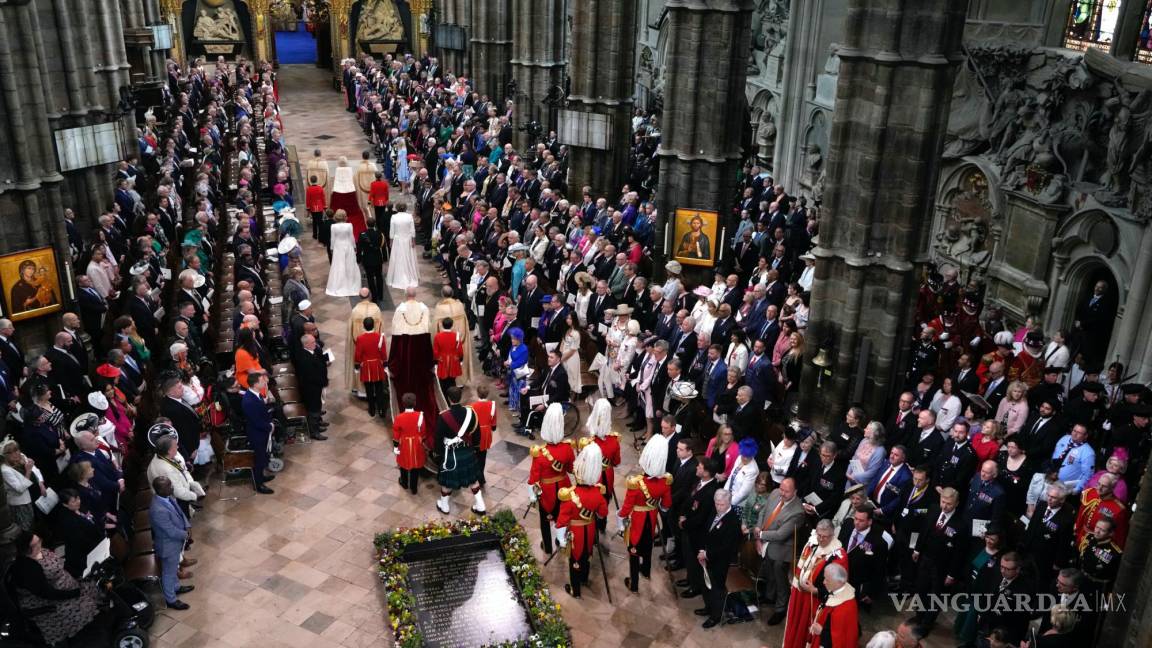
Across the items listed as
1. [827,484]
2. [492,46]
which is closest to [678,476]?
[827,484]

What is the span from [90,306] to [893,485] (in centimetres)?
1068

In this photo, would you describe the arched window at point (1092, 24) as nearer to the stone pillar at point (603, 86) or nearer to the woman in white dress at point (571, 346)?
the stone pillar at point (603, 86)

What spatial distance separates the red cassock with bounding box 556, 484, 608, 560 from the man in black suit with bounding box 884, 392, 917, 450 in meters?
3.36

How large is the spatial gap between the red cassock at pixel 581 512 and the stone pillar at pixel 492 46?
76.6ft

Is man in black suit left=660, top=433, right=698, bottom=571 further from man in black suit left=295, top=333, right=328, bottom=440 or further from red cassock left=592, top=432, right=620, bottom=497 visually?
man in black suit left=295, top=333, right=328, bottom=440

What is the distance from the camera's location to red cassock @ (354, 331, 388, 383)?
12.7 metres

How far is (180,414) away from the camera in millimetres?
10336

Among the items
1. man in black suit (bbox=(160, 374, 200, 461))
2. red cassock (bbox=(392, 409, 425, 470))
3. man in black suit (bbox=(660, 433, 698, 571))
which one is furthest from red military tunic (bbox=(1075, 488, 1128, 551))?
man in black suit (bbox=(160, 374, 200, 461))

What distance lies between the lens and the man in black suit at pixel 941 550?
8.66 meters

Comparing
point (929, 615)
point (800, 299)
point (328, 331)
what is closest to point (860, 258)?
point (800, 299)

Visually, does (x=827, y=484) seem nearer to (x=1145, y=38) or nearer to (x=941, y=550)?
(x=941, y=550)

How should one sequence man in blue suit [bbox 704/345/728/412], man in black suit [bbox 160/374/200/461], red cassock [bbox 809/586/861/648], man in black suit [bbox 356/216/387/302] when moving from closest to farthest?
red cassock [bbox 809/586/861/648] < man in black suit [bbox 160/374/200/461] < man in blue suit [bbox 704/345/728/412] < man in black suit [bbox 356/216/387/302]

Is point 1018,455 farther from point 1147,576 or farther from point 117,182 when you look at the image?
point 117,182

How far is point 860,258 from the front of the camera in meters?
11.3
